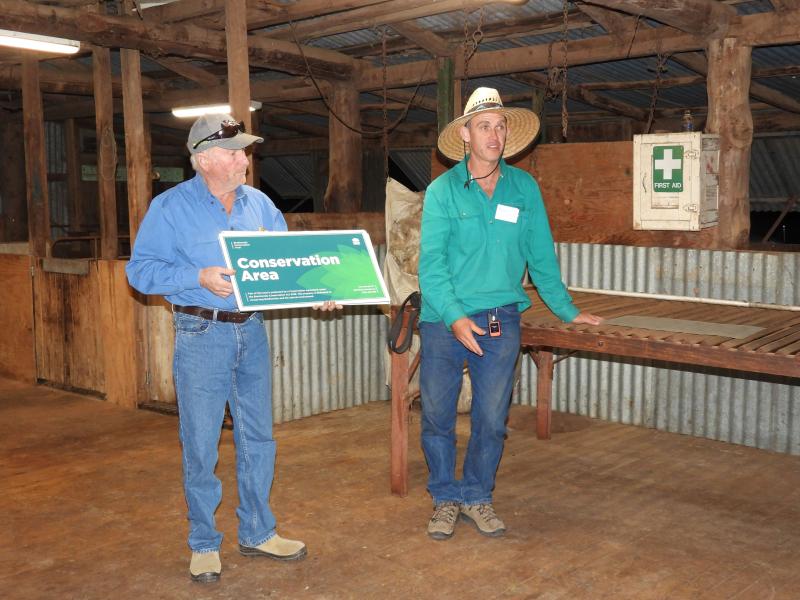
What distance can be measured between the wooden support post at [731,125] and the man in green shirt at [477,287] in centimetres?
230

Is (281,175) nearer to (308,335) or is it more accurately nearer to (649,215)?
(308,335)

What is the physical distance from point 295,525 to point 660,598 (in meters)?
1.92

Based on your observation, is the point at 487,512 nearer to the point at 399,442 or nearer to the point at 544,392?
the point at 399,442

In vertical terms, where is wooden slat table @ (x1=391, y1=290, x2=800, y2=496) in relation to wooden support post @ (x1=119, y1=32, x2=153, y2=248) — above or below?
below

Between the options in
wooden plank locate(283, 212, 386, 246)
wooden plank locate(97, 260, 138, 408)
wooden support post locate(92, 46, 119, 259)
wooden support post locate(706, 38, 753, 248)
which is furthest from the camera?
wooden support post locate(92, 46, 119, 259)

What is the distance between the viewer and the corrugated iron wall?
19.4 feet

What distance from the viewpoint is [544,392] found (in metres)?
6.31

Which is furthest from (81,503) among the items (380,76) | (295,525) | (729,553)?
(380,76)

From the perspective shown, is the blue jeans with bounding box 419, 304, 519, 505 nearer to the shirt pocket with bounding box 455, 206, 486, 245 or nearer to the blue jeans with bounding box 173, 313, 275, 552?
the shirt pocket with bounding box 455, 206, 486, 245

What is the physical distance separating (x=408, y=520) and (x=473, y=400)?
80 cm

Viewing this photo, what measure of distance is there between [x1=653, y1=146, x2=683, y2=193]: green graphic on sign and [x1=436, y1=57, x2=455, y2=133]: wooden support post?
7.19ft

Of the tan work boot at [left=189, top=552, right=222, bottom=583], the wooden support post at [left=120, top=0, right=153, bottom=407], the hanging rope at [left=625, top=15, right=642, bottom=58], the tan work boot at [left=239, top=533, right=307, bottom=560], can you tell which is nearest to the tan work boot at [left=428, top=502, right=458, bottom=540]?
the tan work boot at [left=239, top=533, right=307, bottom=560]

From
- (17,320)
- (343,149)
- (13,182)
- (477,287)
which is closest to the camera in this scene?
(477,287)

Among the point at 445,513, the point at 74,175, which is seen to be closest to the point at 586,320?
the point at 445,513
